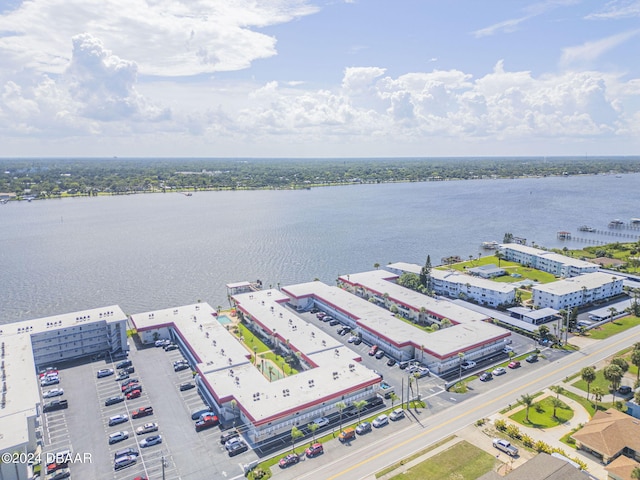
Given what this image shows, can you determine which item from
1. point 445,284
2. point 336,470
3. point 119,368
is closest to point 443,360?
point 336,470

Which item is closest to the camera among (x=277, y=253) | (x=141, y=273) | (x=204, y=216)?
(x=141, y=273)

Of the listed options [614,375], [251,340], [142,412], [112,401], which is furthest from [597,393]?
[112,401]

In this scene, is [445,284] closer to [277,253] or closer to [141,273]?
[277,253]

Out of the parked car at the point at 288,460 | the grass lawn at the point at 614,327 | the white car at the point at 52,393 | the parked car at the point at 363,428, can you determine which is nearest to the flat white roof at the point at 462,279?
the grass lawn at the point at 614,327

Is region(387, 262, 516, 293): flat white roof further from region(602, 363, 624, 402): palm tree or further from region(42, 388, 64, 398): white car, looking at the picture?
region(42, 388, 64, 398): white car

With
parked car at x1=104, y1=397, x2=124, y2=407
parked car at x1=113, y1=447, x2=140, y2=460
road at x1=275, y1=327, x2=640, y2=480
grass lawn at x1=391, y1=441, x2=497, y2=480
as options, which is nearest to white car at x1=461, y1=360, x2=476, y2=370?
road at x1=275, y1=327, x2=640, y2=480

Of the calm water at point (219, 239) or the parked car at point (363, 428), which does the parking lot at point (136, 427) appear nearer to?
the parked car at point (363, 428)
